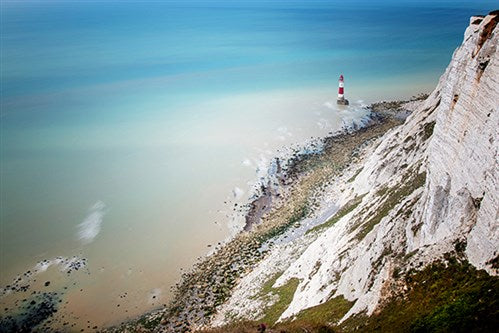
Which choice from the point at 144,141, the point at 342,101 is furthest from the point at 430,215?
the point at 342,101

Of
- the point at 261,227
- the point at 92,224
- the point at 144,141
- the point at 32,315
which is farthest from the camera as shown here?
the point at 144,141

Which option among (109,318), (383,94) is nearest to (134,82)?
(383,94)

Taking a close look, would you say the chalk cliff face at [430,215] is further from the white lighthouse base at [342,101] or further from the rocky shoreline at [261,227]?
the white lighthouse base at [342,101]

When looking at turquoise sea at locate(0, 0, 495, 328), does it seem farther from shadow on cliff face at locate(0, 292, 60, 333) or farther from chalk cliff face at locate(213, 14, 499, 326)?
chalk cliff face at locate(213, 14, 499, 326)

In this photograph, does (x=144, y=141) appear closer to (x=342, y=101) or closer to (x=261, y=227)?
(x=261, y=227)

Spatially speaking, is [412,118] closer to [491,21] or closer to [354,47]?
[491,21]

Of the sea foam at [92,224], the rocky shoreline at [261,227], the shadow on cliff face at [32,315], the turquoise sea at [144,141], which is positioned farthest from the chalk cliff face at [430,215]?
the sea foam at [92,224]

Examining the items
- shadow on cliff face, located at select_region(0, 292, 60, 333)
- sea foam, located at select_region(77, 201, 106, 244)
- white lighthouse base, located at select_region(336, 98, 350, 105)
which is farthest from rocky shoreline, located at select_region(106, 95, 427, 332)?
sea foam, located at select_region(77, 201, 106, 244)
